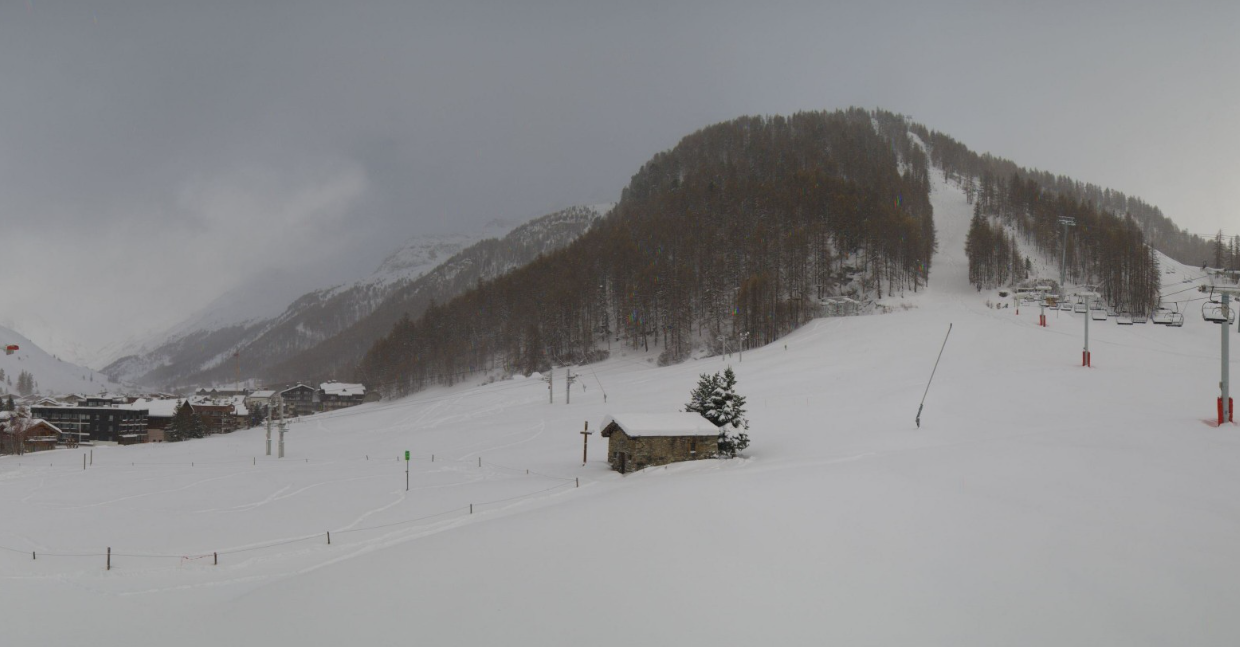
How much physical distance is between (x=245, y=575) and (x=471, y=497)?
32.6 ft

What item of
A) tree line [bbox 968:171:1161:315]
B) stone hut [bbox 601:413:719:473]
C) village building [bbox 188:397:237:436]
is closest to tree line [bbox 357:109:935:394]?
tree line [bbox 968:171:1161:315]

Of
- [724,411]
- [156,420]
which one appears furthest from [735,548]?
[156,420]

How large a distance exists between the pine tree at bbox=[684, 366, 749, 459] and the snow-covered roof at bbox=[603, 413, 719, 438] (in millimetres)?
730

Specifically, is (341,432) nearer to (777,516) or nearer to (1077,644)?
(777,516)

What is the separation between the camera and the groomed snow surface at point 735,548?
8.98 meters

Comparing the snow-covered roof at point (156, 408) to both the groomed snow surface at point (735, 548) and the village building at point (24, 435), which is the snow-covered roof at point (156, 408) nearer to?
the village building at point (24, 435)

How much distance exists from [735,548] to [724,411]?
17926 mm

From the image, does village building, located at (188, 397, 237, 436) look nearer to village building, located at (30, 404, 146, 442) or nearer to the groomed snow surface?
village building, located at (30, 404, 146, 442)

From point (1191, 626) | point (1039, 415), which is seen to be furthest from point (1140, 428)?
point (1191, 626)

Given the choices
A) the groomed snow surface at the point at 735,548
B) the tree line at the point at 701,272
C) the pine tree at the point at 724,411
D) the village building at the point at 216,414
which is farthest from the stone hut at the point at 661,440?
the village building at the point at 216,414

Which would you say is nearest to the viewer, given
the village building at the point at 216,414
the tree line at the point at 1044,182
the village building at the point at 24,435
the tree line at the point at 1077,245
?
the village building at the point at 24,435

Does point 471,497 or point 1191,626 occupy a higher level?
point 1191,626

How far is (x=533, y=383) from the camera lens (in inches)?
2591

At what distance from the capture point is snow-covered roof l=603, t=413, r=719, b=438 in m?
27.3
